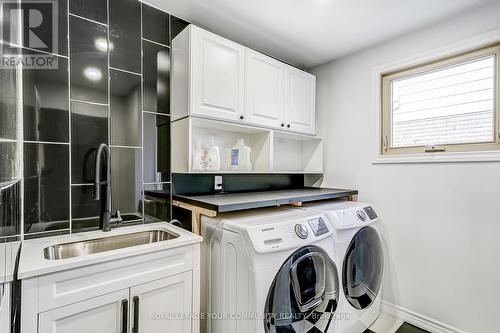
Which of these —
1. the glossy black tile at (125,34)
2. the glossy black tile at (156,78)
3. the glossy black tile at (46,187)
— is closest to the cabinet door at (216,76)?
the glossy black tile at (156,78)

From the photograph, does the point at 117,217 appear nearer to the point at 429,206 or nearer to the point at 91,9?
the point at 91,9

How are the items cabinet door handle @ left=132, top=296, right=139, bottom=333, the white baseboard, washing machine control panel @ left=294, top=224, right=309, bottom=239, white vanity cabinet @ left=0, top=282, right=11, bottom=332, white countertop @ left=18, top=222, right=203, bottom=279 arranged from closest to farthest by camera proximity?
white vanity cabinet @ left=0, top=282, right=11, bottom=332
white countertop @ left=18, top=222, right=203, bottom=279
cabinet door handle @ left=132, top=296, right=139, bottom=333
washing machine control panel @ left=294, top=224, right=309, bottom=239
the white baseboard

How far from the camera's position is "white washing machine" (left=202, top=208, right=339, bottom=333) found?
120cm

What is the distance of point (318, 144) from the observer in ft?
8.48

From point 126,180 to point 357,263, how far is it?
5.74 ft

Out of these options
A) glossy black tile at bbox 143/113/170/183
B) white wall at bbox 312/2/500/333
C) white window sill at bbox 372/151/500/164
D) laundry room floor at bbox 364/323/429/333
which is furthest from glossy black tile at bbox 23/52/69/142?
laundry room floor at bbox 364/323/429/333

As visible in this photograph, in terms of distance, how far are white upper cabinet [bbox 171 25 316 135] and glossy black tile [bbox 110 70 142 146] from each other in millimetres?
256

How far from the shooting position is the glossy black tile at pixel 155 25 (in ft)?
5.59

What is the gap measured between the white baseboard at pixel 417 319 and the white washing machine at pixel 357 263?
0.19m

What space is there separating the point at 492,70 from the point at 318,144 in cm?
140

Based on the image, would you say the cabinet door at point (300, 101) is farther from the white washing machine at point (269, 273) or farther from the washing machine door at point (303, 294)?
the washing machine door at point (303, 294)

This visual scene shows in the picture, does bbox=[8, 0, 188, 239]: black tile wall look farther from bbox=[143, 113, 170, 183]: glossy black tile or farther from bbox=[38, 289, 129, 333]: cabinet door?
bbox=[38, 289, 129, 333]: cabinet door

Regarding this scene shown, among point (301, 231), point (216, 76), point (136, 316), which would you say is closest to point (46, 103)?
point (216, 76)

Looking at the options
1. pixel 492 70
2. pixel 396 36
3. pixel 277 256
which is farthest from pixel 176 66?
pixel 492 70
